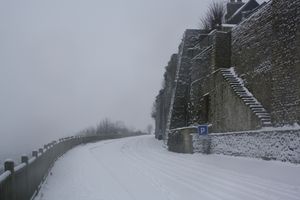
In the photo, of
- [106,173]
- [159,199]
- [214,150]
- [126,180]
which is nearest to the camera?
[159,199]

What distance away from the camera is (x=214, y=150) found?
26875 millimetres

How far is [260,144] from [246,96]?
24.3 ft

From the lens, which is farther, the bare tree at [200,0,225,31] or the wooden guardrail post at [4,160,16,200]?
the bare tree at [200,0,225,31]

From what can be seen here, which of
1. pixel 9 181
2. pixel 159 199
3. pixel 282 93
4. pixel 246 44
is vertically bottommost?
pixel 159 199

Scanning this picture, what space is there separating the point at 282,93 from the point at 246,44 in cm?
644

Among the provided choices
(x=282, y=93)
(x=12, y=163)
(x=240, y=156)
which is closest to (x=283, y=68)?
(x=282, y=93)

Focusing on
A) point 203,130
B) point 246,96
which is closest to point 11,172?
point 246,96

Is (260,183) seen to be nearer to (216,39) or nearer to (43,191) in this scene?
(43,191)

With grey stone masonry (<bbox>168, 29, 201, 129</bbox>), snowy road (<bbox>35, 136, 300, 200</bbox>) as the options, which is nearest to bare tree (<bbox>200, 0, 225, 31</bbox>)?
grey stone masonry (<bbox>168, 29, 201, 129</bbox>)

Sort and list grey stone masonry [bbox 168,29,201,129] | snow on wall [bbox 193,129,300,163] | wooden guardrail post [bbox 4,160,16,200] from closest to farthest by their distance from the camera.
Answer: wooden guardrail post [bbox 4,160,16,200] < snow on wall [bbox 193,129,300,163] < grey stone masonry [bbox 168,29,201,129]

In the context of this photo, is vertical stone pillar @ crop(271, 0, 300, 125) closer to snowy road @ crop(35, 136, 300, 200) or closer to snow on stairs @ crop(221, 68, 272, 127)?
snow on stairs @ crop(221, 68, 272, 127)

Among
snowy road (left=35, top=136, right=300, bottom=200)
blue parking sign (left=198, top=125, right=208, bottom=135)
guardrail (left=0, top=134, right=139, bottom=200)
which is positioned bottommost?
snowy road (left=35, top=136, right=300, bottom=200)

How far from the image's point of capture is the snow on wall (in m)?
17.5

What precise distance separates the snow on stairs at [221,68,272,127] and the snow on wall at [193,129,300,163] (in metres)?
A: 1.91
